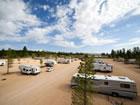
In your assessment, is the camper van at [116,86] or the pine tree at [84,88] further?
the camper van at [116,86]

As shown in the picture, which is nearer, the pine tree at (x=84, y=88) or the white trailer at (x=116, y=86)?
the pine tree at (x=84, y=88)

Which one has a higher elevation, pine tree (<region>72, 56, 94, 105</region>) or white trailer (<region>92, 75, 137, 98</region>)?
pine tree (<region>72, 56, 94, 105</region>)

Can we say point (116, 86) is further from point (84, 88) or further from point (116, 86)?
point (84, 88)

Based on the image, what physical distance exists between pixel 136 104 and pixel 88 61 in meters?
10.9

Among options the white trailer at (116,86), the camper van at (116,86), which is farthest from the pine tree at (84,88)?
the white trailer at (116,86)

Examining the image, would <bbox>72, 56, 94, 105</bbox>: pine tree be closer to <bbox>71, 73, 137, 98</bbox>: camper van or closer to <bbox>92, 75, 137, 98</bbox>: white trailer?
<bbox>71, 73, 137, 98</bbox>: camper van

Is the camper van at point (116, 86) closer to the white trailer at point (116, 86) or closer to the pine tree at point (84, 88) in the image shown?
the white trailer at point (116, 86)

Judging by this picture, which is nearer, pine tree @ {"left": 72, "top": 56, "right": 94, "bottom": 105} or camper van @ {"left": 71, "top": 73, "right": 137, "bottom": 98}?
pine tree @ {"left": 72, "top": 56, "right": 94, "bottom": 105}

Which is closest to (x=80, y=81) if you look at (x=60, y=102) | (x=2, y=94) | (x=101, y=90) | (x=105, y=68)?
(x=60, y=102)

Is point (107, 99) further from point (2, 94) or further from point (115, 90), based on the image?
Answer: point (2, 94)

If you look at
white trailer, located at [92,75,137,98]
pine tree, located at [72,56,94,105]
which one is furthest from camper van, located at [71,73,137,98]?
pine tree, located at [72,56,94,105]

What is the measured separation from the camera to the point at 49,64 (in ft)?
222

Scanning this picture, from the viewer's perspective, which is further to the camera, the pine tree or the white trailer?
the white trailer

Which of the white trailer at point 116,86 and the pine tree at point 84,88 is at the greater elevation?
the pine tree at point 84,88
